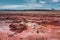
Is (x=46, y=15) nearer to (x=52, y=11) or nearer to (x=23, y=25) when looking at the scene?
(x=52, y=11)

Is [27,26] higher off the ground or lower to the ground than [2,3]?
lower

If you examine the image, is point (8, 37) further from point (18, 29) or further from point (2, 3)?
point (2, 3)

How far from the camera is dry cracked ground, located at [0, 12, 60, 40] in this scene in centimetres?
176

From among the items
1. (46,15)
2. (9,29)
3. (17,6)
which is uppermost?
(17,6)

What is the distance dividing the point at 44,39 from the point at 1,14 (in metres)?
0.66

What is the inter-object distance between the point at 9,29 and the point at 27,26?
24cm

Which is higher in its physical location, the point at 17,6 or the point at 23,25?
the point at 17,6

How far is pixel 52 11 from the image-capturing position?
5.82 ft

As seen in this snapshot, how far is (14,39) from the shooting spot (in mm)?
1805

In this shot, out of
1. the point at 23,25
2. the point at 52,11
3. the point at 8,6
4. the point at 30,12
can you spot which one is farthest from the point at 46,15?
the point at 8,6

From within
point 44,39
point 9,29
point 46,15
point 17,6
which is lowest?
point 44,39

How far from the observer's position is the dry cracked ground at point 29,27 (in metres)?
1.76

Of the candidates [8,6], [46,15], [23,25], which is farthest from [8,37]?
[46,15]

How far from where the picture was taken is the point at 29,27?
1.80 metres
